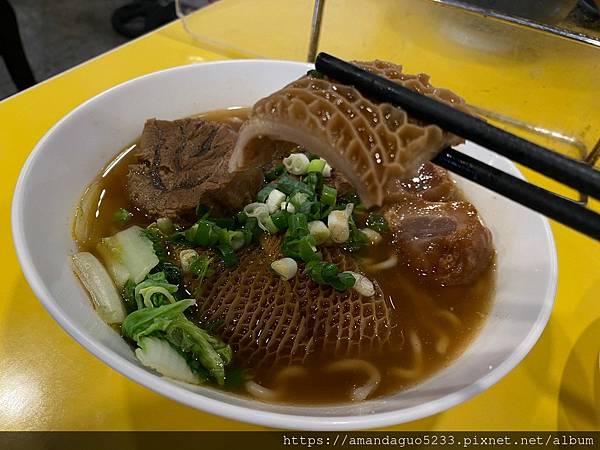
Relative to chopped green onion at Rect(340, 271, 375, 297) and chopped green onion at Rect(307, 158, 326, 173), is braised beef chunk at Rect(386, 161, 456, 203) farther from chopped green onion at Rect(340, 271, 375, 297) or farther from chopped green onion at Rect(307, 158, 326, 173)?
chopped green onion at Rect(340, 271, 375, 297)

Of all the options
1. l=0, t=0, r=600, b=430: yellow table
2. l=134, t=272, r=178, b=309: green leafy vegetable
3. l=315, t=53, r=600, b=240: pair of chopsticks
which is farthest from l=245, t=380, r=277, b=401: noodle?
l=315, t=53, r=600, b=240: pair of chopsticks

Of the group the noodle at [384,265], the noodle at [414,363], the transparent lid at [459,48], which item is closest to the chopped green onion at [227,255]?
the noodle at [384,265]

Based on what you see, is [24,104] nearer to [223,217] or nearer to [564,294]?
[223,217]

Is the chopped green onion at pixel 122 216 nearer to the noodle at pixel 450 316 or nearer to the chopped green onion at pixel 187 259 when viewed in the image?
the chopped green onion at pixel 187 259

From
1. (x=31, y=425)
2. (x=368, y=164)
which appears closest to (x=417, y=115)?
(x=368, y=164)

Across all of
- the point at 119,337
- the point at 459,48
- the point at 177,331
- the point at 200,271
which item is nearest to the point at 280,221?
the point at 200,271

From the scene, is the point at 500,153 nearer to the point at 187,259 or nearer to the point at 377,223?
the point at 377,223

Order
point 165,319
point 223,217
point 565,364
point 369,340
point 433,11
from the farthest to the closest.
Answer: point 433,11 → point 223,217 → point 565,364 → point 369,340 → point 165,319

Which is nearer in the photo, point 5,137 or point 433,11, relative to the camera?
point 5,137
